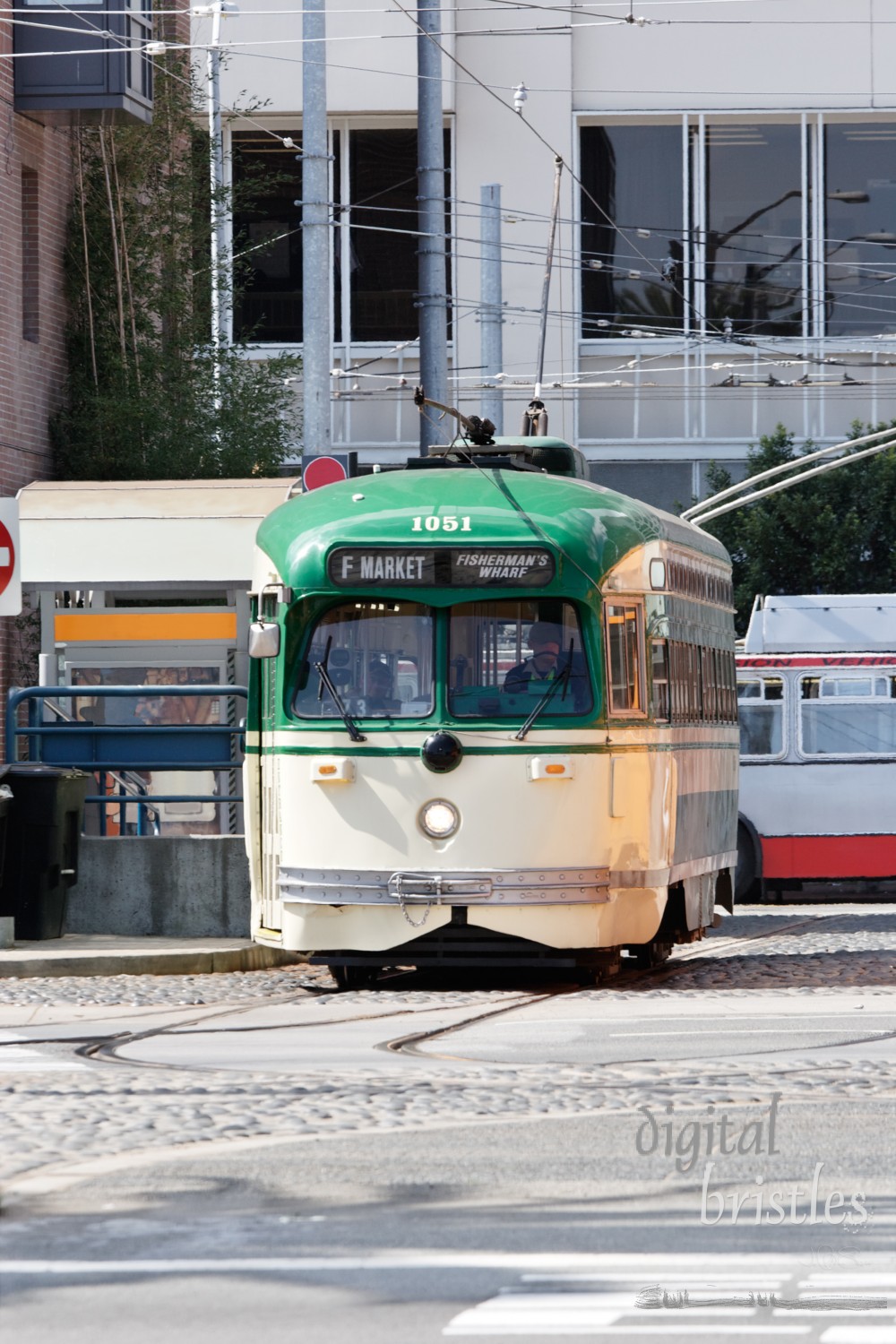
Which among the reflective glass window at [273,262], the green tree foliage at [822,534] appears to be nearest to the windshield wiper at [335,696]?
the green tree foliage at [822,534]

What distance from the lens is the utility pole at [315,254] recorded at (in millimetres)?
20156

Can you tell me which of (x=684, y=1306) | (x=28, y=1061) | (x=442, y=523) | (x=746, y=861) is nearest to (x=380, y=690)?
(x=442, y=523)

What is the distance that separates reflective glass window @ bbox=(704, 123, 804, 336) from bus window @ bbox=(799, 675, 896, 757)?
17.3 m

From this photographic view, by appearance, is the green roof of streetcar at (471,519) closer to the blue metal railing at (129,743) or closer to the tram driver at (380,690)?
the tram driver at (380,690)

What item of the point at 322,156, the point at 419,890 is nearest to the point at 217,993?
the point at 419,890

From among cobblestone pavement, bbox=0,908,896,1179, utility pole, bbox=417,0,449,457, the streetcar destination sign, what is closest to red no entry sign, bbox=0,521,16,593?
the streetcar destination sign

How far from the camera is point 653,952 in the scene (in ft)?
51.6

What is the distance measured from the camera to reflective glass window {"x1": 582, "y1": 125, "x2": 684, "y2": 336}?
40375 millimetres

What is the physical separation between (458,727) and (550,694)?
1.82ft

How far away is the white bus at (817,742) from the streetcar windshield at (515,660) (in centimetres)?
1055

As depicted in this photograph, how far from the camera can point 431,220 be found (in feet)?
73.7

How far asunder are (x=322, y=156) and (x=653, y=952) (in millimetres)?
8204

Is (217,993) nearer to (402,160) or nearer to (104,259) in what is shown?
(104,259)

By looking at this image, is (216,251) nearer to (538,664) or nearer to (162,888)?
(162,888)
